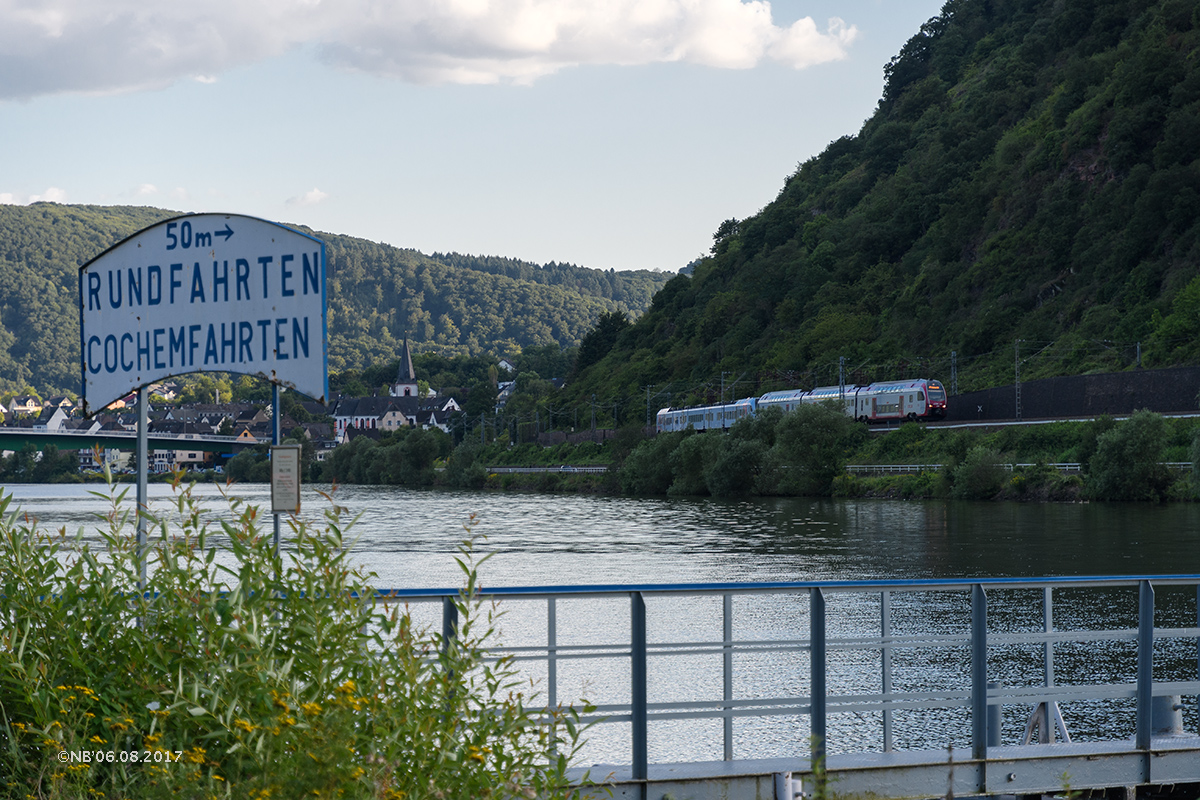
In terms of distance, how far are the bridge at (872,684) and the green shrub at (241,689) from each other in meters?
0.63

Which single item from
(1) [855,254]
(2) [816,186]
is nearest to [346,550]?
(1) [855,254]

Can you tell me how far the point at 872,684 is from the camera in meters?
19.2

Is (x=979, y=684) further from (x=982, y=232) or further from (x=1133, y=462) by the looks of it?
(x=982, y=232)

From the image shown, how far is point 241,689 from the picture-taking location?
4.83m

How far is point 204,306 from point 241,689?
2611mm

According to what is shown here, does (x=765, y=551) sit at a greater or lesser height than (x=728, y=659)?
lesser

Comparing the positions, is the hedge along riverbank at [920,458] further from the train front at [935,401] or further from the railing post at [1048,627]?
the railing post at [1048,627]

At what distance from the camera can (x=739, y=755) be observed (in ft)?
46.1

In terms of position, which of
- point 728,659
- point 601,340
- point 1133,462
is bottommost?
point 1133,462

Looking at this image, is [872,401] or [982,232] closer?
[872,401]

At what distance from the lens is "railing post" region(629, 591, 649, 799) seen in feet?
A: 22.4

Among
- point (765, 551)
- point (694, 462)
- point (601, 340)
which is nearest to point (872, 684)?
point (765, 551)

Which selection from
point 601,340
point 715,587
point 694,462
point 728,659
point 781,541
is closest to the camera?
point 715,587

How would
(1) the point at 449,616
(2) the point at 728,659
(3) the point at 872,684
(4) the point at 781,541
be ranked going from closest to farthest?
1. (1) the point at 449,616
2. (2) the point at 728,659
3. (3) the point at 872,684
4. (4) the point at 781,541
